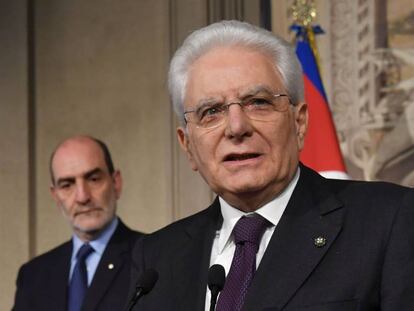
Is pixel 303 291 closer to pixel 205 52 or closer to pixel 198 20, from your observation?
pixel 205 52

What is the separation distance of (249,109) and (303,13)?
266 centimetres

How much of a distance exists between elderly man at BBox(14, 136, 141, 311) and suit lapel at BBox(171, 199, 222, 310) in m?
1.72

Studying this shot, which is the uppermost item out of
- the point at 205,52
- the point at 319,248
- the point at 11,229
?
the point at 205,52

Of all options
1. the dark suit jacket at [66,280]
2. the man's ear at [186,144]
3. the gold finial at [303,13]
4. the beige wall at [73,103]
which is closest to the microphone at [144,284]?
the man's ear at [186,144]

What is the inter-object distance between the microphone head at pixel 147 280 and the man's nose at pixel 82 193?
225 cm

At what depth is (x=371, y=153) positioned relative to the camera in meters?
4.97

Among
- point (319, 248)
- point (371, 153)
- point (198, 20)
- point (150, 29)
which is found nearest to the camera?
point (319, 248)

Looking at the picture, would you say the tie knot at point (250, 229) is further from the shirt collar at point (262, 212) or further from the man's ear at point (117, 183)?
the man's ear at point (117, 183)

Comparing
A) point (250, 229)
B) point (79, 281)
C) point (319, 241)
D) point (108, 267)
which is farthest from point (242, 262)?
point (79, 281)

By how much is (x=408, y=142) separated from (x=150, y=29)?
88.2 inches

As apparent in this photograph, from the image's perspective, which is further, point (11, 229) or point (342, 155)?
point (11, 229)

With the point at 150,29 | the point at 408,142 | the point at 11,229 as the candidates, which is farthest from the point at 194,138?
the point at 11,229

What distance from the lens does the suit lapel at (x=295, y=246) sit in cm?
224

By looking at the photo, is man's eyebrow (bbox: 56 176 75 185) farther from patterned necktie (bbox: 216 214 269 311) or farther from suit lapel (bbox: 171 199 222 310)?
patterned necktie (bbox: 216 214 269 311)
